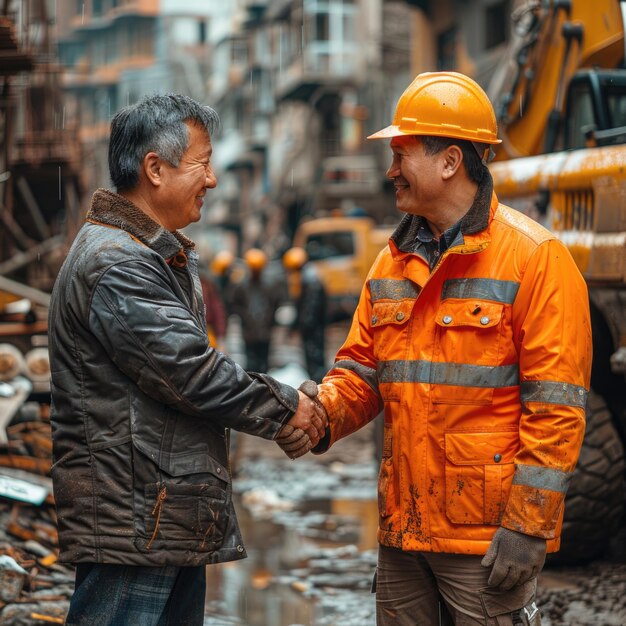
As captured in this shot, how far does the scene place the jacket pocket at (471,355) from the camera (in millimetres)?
3604

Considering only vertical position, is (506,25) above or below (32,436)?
above

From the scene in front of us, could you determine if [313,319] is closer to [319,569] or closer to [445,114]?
[319,569]

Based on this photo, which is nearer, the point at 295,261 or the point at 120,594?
the point at 120,594

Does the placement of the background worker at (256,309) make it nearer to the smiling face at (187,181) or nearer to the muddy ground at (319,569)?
the muddy ground at (319,569)

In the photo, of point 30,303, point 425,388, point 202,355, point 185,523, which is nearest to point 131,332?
point 202,355

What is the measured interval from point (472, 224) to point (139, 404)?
1.16m

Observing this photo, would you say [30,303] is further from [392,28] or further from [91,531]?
[392,28]

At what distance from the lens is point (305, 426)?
3.91 metres

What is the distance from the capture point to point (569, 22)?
7.64 metres

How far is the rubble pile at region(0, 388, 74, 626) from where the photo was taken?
18.6ft

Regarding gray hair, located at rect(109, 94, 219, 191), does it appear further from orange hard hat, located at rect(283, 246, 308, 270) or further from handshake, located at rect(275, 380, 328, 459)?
orange hard hat, located at rect(283, 246, 308, 270)

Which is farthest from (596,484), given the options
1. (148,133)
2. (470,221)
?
(148,133)

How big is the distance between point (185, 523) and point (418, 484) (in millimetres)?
730

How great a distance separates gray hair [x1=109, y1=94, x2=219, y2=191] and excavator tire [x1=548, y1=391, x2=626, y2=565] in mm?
3243
